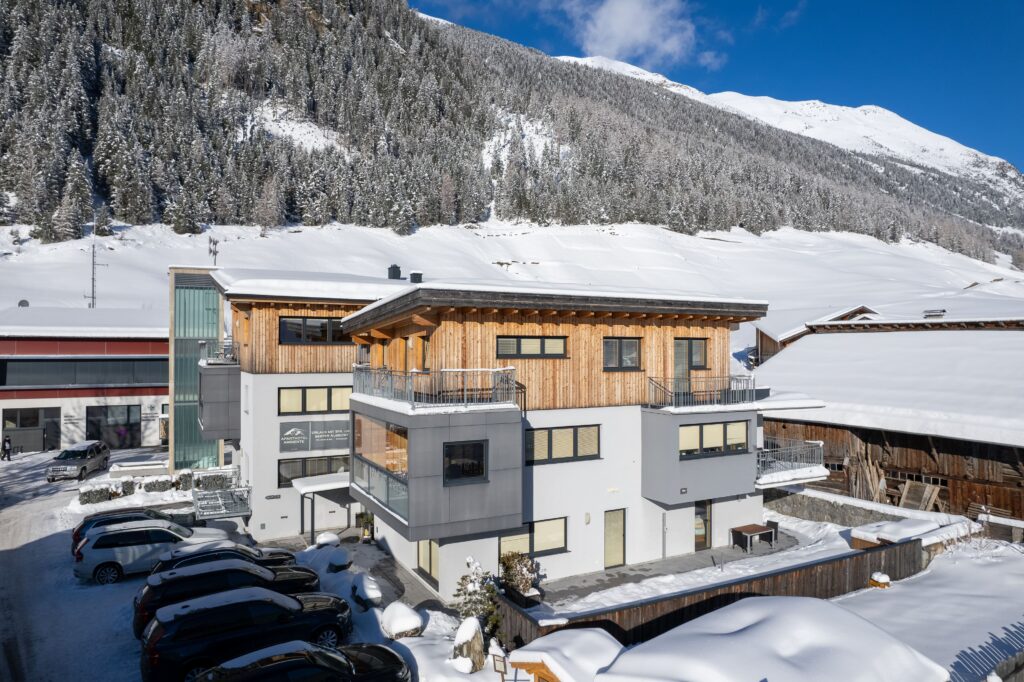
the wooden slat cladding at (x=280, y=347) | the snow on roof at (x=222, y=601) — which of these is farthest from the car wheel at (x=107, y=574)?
the wooden slat cladding at (x=280, y=347)

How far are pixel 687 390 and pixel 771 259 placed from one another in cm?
10137

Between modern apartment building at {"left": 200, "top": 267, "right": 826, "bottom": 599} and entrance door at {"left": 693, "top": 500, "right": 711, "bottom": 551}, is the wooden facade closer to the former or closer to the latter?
modern apartment building at {"left": 200, "top": 267, "right": 826, "bottom": 599}

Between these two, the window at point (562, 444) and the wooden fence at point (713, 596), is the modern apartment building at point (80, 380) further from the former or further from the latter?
the wooden fence at point (713, 596)

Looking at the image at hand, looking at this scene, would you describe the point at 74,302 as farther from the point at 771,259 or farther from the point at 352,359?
the point at 771,259

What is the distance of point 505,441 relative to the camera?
1555cm

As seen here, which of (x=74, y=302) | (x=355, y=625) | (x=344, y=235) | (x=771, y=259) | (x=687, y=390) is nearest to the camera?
(x=355, y=625)

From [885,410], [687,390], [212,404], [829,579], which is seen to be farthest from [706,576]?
[212,404]

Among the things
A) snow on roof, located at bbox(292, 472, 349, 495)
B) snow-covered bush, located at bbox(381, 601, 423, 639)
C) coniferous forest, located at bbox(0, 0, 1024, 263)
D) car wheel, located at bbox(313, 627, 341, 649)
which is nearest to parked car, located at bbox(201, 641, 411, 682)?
snow-covered bush, located at bbox(381, 601, 423, 639)

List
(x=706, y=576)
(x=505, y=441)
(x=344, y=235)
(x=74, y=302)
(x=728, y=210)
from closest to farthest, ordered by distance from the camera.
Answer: (x=505, y=441) → (x=706, y=576) → (x=74, y=302) → (x=344, y=235) → (x=728, y=210)

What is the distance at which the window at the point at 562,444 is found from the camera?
1758cm

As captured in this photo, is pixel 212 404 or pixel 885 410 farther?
pixel 885 410

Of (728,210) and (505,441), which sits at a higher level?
(728,210)

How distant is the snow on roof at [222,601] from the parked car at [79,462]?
23699mm

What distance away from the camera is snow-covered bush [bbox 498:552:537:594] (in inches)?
638
